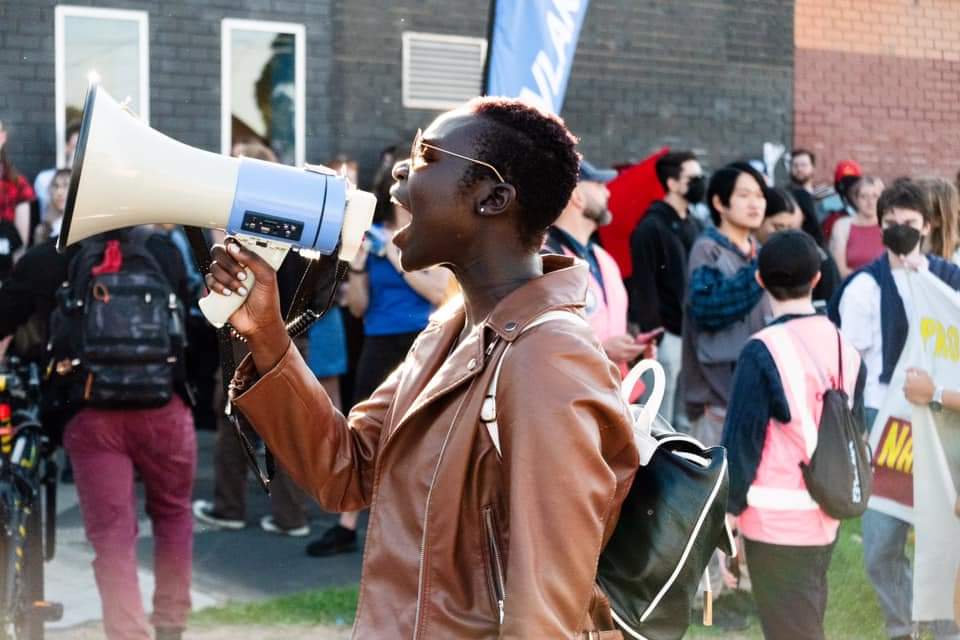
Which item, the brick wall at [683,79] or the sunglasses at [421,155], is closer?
the sunglasses at [421,155]

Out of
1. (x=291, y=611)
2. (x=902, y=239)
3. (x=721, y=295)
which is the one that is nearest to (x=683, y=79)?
(x=721, y=295)

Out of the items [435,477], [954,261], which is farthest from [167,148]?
[954,261]

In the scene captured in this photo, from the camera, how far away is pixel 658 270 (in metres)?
7.93

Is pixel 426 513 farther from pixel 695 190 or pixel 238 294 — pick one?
pixel 695 190

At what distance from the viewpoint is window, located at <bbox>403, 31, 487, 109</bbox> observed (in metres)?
10.5

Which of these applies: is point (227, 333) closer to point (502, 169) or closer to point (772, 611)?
point (502, 169)

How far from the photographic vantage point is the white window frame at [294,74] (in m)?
9.95

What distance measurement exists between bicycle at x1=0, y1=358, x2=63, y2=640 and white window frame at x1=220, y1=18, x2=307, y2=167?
468cm

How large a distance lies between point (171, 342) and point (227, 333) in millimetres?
2607

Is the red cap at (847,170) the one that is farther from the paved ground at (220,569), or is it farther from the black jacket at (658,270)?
the paved ground at (220,569)

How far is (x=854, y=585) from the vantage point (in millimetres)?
6695

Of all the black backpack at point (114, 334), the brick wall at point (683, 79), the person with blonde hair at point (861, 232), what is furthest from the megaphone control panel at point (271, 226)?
the brick wall at point (683, 79)

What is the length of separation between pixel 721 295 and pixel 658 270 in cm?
169

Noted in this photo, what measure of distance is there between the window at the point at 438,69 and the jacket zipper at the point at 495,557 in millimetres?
8498
